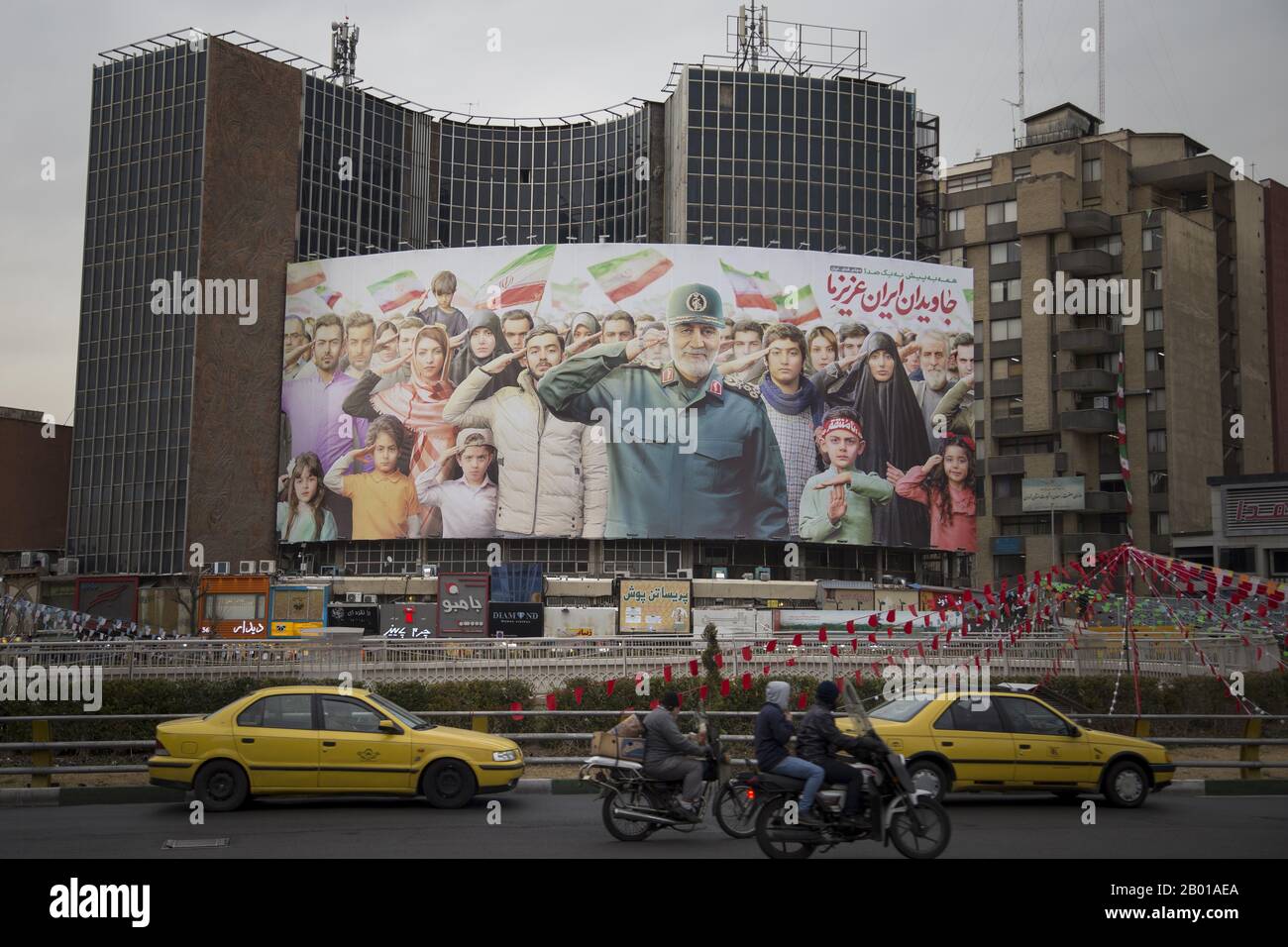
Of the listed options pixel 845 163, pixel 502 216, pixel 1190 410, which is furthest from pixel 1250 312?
pixel 502 216

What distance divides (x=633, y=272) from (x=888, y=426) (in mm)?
16950

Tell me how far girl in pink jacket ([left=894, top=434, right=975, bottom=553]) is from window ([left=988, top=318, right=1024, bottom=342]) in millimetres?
13601

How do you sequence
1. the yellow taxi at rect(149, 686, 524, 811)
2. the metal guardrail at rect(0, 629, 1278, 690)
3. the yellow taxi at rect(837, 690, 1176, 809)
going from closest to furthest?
the yellow taxi at rect(149, 686, 524, 811) → the yellow taxi at rect(837, 690, 1176, 809) → the metal guardrail at rect(0, 629, 1278, 690)

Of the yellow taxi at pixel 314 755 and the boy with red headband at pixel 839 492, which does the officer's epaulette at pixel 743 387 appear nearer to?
the boy with red headband at pixel 839 492

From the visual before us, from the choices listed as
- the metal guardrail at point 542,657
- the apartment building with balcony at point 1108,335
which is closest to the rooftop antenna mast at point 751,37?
the apartment building with balcony at point 1108,335

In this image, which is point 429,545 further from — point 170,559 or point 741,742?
point 741,742

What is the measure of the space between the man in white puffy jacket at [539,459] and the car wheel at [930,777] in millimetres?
57495

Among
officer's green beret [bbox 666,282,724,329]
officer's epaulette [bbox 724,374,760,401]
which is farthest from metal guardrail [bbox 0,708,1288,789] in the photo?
officer's green beret [bbox 666,282,724,329]

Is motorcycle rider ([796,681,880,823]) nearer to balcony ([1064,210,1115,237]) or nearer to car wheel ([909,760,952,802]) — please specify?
car wheel ([909,760,952,802])

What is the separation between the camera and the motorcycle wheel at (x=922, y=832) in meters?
12.8

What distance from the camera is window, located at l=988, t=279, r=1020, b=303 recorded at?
89375 millimetres
